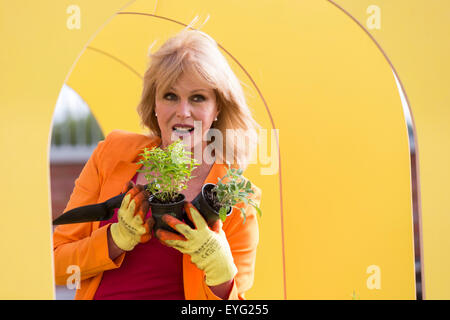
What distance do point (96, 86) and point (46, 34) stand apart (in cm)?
209

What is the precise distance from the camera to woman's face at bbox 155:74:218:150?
2307 mm

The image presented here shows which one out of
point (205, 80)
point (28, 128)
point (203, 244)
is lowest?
point (203, 244)

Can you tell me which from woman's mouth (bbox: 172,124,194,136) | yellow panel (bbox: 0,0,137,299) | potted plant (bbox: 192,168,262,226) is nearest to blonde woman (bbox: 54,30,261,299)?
woman's mouth (bbox: 172,124,194,136)

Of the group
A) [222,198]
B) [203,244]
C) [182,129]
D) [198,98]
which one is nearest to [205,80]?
[198,98]

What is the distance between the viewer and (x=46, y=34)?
5.80 feet

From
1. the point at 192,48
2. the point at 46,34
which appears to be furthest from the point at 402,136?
the point at 46,34

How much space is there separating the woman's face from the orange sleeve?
356 millimetres

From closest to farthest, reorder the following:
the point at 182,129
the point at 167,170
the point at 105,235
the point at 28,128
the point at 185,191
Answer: the point at 28,128
the point at 167,170
the point at 105,235
the point at 182,129
the point at 185,191

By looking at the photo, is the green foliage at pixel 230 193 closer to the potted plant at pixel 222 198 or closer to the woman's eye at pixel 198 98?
the potted plant at pixel 222 198

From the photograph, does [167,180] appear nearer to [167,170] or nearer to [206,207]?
[167,170]

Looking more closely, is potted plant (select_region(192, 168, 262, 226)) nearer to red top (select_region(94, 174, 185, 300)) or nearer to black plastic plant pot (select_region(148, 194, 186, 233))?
black plastic plant pot (select_region(148, 194, 186, 233))

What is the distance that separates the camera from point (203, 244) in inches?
78.3

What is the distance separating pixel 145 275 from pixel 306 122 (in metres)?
1.10
